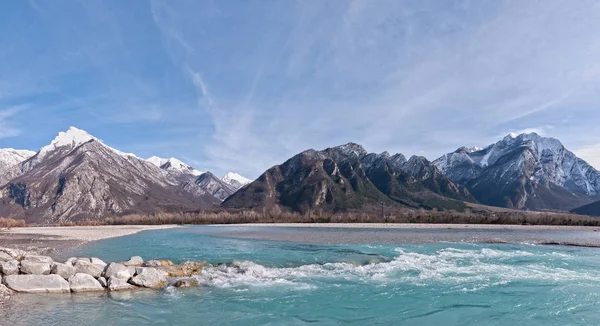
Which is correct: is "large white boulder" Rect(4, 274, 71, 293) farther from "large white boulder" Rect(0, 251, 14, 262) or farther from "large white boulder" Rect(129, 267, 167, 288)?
"large white boulder" Rect(0, 251, 14, 262)

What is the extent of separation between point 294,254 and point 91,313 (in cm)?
2210

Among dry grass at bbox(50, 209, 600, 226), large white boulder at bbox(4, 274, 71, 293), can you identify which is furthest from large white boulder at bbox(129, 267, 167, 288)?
dry grass at bbox(50, 209, 600, 226)

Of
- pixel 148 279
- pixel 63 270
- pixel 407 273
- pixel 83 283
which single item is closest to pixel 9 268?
pixel 63 270

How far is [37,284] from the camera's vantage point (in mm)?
19391

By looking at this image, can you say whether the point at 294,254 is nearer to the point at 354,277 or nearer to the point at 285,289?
the point at 354,277

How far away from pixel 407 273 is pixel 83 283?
18.8 meters

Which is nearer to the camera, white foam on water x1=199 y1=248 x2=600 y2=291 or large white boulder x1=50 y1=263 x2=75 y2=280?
large white boulder x1=50 y1=263 x2=75 y2=280

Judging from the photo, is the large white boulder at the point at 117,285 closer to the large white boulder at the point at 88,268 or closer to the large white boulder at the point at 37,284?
the large white boulder at the point at 88,268

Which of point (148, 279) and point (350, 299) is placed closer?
point (350, 299)

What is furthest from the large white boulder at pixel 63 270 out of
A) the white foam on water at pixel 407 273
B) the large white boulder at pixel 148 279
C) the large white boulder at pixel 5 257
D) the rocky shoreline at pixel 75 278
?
the white foam on water at pixel 407 273

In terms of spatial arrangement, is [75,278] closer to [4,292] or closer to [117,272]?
[117,272]

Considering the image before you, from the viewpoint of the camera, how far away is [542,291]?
2034cm

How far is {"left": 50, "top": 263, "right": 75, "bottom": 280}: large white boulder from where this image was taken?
20.6 meters

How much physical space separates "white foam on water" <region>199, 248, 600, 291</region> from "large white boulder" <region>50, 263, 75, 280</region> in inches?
270
